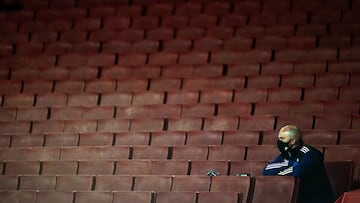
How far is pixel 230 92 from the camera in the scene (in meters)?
1.90

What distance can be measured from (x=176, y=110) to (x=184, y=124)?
59mm

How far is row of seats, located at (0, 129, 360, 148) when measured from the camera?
1.64 m

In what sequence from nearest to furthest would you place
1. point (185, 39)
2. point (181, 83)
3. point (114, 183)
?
point (114, 183), point (181, 83), point (185, 39)

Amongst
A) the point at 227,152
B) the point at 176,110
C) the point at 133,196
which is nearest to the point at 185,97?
the point at 176,110

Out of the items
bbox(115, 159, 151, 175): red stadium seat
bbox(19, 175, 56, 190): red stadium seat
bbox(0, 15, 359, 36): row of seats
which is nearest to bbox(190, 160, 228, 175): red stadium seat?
bbox(115, 159, 151, 175): red stadium seat

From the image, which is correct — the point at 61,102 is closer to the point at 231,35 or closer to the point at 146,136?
the point at 146,136

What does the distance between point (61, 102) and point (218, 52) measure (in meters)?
0.44

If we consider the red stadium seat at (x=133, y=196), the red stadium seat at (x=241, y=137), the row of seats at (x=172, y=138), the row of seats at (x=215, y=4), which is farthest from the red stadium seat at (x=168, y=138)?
the row of seats at (x=215, y=4)

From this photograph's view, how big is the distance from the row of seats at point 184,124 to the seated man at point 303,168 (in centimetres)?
27

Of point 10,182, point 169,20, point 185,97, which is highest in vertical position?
point 169,20

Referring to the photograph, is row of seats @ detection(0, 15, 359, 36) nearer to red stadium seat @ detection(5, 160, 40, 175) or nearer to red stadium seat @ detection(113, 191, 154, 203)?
red stadium seat @ detection(5, 160, 40, 175)

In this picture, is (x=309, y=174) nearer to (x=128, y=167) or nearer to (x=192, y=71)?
(x=128, y=167)

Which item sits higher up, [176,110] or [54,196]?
[176,110]

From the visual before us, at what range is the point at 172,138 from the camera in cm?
179
